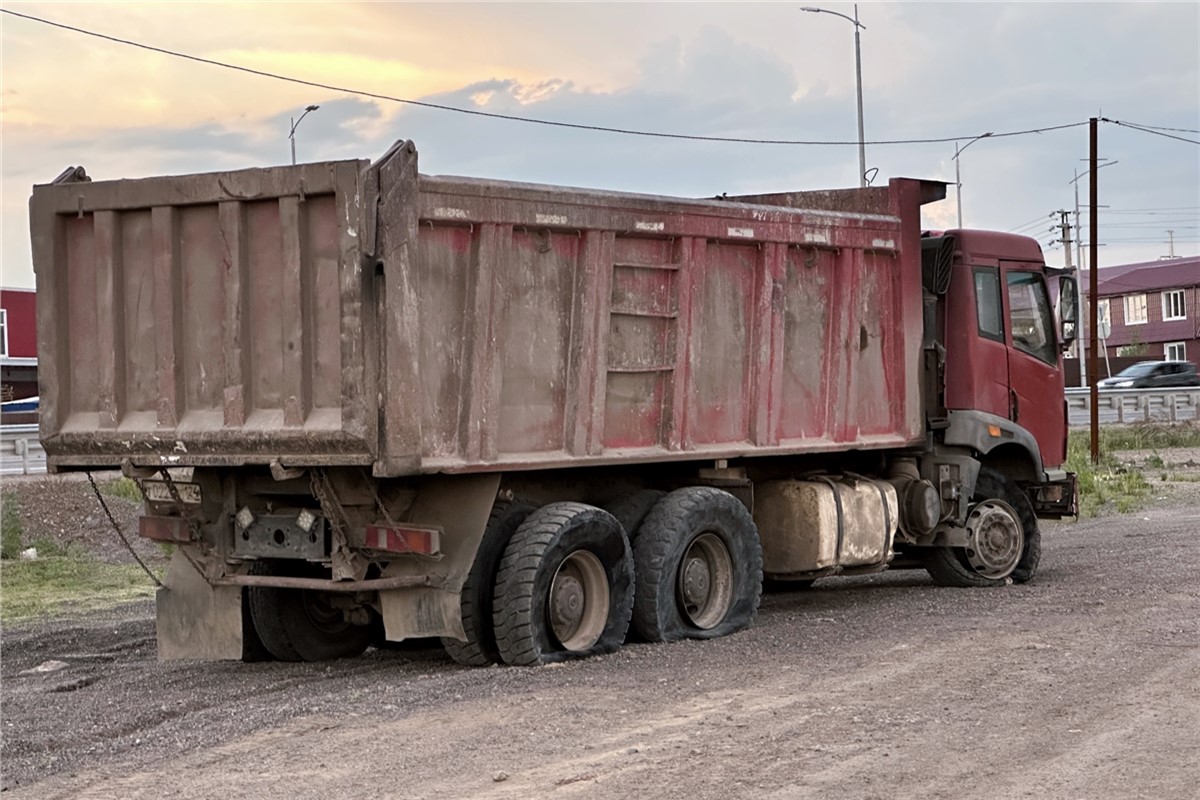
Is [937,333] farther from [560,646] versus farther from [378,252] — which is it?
[378,252]

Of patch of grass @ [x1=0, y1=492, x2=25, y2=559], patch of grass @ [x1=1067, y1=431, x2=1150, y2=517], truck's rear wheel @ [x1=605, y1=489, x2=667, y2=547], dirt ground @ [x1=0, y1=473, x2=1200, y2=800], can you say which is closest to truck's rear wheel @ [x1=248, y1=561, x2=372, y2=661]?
dirt ground @ [x1=0, y1=473, x2=1200, y2=800]

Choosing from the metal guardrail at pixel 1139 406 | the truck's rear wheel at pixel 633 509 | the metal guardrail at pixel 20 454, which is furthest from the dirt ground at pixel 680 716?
the metal guardrail at pixel 1139 406

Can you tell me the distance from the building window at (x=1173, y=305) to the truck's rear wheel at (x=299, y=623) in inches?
3034

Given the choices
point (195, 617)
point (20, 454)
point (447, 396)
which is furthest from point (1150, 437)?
point (447, 396)

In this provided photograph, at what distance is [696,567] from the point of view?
37.1 ft

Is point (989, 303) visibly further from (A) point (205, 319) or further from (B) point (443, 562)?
(A) point (205, 319)

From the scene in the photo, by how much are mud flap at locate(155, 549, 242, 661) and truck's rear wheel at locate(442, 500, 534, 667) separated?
1427 mm

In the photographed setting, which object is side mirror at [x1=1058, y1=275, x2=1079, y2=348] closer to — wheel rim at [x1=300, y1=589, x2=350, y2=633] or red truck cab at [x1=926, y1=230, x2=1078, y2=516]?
red truck cab at [x1=926, y1=230, x2=1078, y2=516]

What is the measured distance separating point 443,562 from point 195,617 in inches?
70.6

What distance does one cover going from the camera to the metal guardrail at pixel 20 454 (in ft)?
88.1

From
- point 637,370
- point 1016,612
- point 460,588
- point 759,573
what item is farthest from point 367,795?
point 1016,612

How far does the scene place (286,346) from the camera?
362 inches

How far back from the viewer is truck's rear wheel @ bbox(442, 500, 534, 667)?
9727mm

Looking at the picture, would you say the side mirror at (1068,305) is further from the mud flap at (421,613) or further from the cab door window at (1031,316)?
the mud flap at (421,613)
